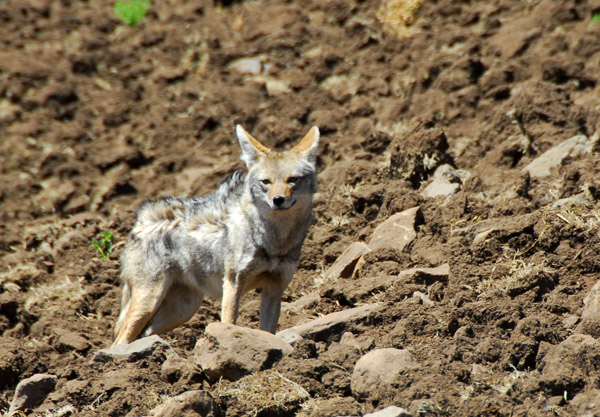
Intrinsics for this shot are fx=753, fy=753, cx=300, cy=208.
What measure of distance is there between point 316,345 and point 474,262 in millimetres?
1982

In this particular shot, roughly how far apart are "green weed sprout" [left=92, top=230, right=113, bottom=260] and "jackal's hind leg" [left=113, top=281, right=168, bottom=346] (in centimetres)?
225

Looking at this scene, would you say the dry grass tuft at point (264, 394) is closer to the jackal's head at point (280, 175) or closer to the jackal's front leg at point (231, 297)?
the jackal's front leg at point (231, 297)

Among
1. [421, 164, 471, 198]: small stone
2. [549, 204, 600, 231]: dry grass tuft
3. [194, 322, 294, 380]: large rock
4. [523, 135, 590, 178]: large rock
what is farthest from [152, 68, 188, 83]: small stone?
[194, 322, 294, 380]: large rock

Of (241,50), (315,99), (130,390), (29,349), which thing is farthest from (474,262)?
(241,50)

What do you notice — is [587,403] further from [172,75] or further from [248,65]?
[172,75]

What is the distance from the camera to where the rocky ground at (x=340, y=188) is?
5.69 m

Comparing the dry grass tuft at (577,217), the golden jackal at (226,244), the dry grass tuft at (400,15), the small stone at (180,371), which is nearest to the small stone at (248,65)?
the dry grass tuft at (400,15)

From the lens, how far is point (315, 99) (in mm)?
12820

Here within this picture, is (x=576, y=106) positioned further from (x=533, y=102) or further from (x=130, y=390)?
(x=130, y=390)

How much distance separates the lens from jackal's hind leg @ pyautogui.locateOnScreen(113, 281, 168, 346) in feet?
27.3

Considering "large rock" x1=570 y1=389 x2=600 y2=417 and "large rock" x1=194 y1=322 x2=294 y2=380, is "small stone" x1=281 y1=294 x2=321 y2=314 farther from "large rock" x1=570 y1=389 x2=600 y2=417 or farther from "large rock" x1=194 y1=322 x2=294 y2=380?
"large rock" x1=570 y1=389 x2=600 y2=417

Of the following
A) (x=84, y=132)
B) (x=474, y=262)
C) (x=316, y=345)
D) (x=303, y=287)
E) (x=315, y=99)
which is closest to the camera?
(x=316, y=345)

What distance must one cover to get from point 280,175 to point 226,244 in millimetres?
933

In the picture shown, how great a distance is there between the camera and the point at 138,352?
21.1ft
